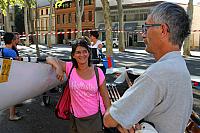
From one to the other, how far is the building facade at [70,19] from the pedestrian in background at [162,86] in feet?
170

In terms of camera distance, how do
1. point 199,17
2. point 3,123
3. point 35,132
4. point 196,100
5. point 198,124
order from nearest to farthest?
1. point 198,124
2. point 35,132
3. point 3,123
4. point 196,100
5. point 199,17

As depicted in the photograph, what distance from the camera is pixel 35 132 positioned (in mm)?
5508

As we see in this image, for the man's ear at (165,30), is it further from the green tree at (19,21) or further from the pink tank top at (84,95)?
the green tree at (19,21)

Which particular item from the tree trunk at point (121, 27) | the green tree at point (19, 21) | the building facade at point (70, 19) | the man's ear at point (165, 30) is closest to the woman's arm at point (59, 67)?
the man's ear at point (165, 30)

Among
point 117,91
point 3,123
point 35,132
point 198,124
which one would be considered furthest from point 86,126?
point 3,123

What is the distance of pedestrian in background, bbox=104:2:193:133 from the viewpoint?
1.47 metres

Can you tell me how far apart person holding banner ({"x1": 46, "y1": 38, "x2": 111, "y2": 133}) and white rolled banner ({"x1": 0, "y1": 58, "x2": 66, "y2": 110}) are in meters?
1.33

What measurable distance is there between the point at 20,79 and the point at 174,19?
11.5ft

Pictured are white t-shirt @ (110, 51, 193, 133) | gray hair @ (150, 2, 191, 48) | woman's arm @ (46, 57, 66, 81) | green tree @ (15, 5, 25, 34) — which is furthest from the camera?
green tree @ (15, 5, 25, 34)

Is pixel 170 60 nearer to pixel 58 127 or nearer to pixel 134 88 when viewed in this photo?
pixel 134 88

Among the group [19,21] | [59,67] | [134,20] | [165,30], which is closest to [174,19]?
[165,30]

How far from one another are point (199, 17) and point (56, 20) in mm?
32166

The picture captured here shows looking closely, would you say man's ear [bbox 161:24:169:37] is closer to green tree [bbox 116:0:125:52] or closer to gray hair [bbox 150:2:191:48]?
gray hair [bbox 150:2:191:48]

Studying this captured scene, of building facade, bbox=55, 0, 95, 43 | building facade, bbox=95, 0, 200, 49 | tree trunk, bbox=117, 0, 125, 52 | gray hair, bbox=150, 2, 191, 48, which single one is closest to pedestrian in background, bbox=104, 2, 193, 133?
gray hair, bbox=150, 2, 191, 48
